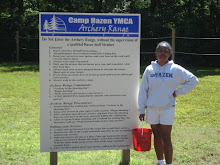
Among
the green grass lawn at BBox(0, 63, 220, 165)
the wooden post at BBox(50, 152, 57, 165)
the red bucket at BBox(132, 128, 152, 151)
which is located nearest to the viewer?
the red bucket at BBox(132, 128, 152, 151)

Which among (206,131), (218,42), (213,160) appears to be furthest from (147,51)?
(213,160)

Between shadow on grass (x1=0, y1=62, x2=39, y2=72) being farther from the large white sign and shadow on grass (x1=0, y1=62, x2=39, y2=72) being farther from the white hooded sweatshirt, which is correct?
the white hooded sweatshirt

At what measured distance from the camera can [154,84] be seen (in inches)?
153

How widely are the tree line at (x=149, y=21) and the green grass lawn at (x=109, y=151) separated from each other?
893cm

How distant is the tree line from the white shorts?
1490cm

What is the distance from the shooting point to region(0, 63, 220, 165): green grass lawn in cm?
462

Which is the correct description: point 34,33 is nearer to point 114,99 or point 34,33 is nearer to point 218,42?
point 218,42

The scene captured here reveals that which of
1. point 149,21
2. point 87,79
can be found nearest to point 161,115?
point 87,79

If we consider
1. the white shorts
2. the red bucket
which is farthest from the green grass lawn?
the white shorts

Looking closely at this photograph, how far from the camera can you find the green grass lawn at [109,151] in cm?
462

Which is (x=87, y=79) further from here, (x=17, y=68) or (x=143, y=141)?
(x=17, y=68)

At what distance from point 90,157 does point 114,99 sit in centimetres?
106

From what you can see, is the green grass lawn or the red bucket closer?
the red bucket

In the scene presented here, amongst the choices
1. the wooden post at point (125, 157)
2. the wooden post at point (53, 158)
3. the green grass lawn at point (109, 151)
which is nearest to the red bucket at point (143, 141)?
the wooden post at point (125, 157)
